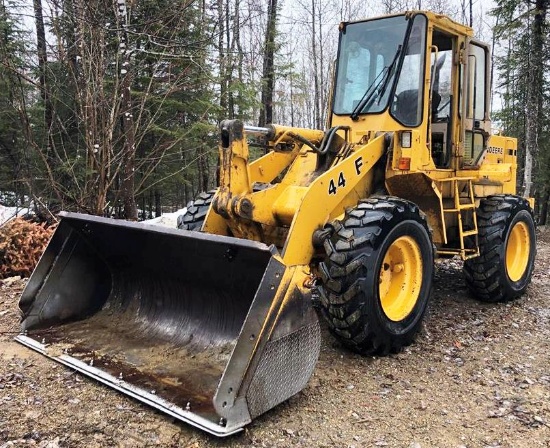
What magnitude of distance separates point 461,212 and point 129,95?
19.5ft

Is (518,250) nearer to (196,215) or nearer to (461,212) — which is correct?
(461,212)

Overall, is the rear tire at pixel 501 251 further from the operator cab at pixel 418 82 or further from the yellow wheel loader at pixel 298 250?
the operator cab at pixel 418 82

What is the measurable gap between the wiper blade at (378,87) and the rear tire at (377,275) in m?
1.32

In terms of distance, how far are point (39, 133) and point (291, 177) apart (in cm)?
1034

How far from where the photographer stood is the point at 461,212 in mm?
5969

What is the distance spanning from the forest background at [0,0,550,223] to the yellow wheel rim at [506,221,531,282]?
4.89 m

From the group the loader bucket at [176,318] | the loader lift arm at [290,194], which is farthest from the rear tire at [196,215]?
the loader bucket at [176,318]

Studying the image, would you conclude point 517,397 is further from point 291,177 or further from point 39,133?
point 39,133

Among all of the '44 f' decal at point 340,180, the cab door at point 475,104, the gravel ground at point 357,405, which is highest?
the cab door at point 475,104

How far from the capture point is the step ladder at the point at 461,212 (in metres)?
5.64


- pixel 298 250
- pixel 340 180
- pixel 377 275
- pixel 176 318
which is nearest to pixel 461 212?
pixel 340 180

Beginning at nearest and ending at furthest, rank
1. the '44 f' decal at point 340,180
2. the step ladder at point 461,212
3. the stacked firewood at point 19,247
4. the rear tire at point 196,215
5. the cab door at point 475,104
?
the '44 f' decal at point 340,180, the rear tire at point 196,215, the step ladder at point 461,212, the cab door at point 475,104, the stacked firewood at point 19,247

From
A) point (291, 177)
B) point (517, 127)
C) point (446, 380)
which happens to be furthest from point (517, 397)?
point (517, 127)

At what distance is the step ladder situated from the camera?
5637 mm
